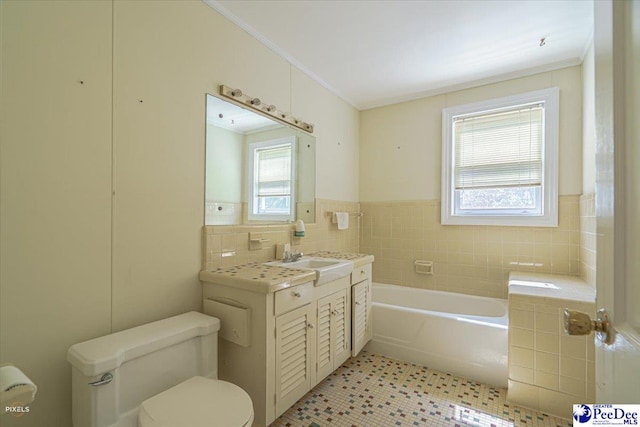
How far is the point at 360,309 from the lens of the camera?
2463mm

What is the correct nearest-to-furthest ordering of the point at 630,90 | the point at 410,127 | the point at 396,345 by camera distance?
the point at 630,90
the point at 396,345
the point at 410,127

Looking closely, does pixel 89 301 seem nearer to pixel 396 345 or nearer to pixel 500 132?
pixel 396 345

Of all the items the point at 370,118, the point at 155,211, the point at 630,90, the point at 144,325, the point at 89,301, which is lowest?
the point at 144,325

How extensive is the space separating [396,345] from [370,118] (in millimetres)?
2586

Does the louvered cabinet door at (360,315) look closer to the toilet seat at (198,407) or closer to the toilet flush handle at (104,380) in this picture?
the toilet seat at (198,407)

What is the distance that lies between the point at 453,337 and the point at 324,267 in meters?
1.22

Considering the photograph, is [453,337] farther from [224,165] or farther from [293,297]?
[224,165]

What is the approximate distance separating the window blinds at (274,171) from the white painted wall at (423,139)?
1.38 meters

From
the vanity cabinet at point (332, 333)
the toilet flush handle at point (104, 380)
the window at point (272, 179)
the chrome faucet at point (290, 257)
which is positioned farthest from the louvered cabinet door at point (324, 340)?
the toilet flush handle at point (104, 380)

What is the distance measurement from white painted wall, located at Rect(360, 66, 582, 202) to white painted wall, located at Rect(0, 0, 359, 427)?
2.12 meters

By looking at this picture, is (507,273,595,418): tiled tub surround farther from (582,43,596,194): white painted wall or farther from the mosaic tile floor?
(582,43,596,194): white painted wall

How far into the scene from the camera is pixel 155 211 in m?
1.58

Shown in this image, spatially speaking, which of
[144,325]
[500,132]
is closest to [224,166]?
[144,325]

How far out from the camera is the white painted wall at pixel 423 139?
2.58 meters
